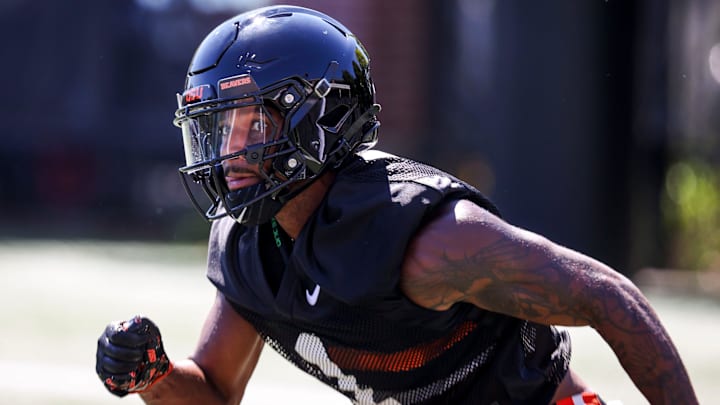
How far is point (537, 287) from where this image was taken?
9.13 feet

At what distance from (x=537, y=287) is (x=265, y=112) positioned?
982 millimetres

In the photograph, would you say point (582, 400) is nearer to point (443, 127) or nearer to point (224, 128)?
point (224, 128)

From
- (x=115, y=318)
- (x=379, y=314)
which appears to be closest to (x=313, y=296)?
(x=379, y=314)

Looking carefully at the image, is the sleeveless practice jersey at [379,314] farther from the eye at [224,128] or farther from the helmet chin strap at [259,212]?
the eye at [224,128]

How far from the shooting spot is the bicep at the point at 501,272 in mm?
2762

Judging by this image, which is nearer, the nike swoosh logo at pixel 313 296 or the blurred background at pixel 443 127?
the nike swoosh logo at pixel 313 296

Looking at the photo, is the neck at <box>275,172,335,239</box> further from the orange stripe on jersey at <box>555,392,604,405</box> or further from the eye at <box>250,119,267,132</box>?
the orange stripe on jersey at <box>555,392,604,405</box>

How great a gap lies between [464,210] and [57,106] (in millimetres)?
15060

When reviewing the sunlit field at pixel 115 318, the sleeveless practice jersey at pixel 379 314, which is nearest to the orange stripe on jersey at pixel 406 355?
the sleeveless practice jersey at pixel 379 314

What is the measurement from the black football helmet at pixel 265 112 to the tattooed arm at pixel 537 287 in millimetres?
531

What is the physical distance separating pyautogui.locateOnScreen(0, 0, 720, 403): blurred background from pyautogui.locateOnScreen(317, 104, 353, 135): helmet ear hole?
3614mm

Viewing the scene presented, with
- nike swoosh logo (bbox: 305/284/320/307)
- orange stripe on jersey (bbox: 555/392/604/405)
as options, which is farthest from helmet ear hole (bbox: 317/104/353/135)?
orange stripe on jersey (bbox: 555/392/604/405)

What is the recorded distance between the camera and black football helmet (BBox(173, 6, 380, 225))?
3.21m

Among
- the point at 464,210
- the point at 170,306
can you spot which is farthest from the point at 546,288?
the point at 170,306
